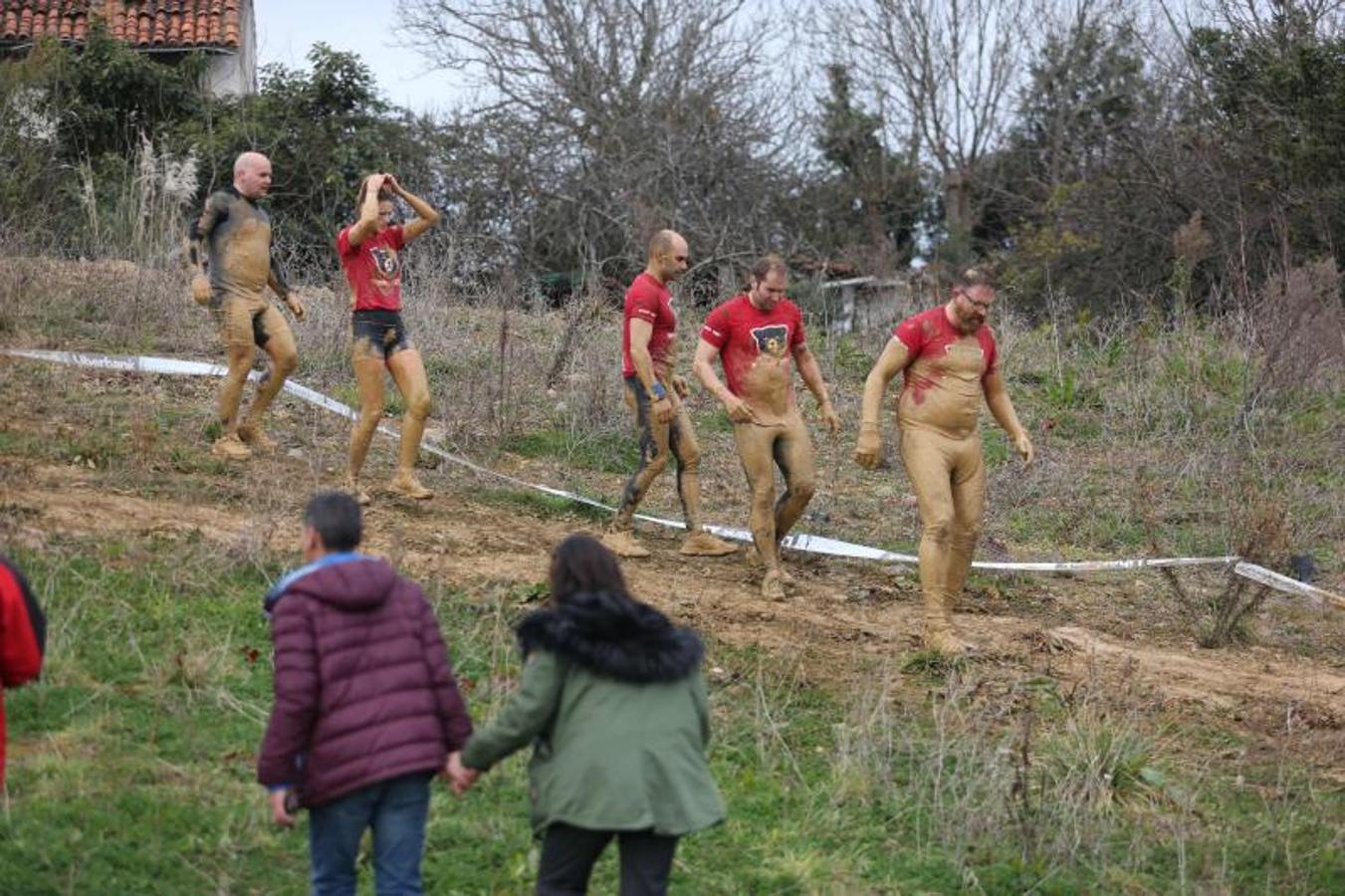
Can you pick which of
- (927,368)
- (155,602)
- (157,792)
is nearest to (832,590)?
(927,368)

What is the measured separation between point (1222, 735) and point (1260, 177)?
54.1 feet

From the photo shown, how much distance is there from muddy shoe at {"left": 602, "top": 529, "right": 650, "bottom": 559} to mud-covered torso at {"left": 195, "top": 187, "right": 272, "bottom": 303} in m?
2.69

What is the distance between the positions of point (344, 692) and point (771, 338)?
5.64 metres

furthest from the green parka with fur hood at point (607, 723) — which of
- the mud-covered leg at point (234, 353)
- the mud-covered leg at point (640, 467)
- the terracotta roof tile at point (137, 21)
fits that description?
the terracotta roof tile at point (137, 21)

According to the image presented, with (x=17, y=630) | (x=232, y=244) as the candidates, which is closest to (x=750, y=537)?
(x=232, y=244)

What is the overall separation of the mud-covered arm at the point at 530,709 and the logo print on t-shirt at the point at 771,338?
5.46 metres

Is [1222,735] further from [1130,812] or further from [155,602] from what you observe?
[155,602]

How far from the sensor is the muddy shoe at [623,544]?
34.9 feet

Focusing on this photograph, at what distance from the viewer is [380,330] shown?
10.7 metres

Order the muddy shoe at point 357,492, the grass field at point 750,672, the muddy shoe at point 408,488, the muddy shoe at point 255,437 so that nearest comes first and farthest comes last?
the grass field at point 750,672 → the muddy shoe at point 357,492 → the muddy shoe at point 408,488 → the muddy shoe at point 255,437

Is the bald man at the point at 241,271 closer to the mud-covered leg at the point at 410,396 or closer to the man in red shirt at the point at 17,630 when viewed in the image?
the mud-covered leg at the point at 410,396

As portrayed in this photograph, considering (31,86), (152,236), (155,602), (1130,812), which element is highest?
(31,86)

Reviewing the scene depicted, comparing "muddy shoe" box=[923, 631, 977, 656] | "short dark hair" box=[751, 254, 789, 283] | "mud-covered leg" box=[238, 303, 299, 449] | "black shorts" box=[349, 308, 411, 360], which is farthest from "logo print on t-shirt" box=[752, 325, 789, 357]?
"mud-covered leg" box=[238, 303, 299, 449]

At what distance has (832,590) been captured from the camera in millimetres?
10492
